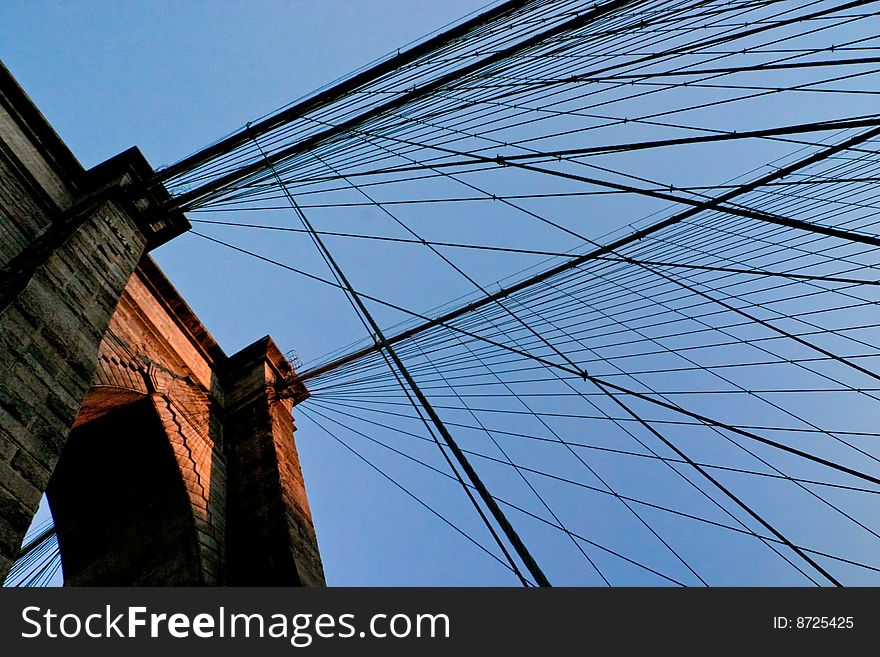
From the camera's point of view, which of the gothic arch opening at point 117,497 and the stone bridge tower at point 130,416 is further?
the gothic arch opening at point 117,497

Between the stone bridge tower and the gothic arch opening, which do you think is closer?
the stone bridge tower

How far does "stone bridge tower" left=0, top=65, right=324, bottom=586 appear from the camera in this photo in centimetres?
358

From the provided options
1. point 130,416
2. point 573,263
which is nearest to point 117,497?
point 130,416

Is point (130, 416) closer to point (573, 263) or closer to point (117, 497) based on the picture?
point (117, 497)

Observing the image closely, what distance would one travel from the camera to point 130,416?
507 cm

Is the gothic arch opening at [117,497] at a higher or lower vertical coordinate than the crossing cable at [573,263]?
lower

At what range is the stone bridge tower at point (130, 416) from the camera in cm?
358

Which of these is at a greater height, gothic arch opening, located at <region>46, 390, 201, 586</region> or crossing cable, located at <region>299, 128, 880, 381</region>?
crossing cable, located at <region>299, 128, 880, 381</region>

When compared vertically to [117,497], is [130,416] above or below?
above
